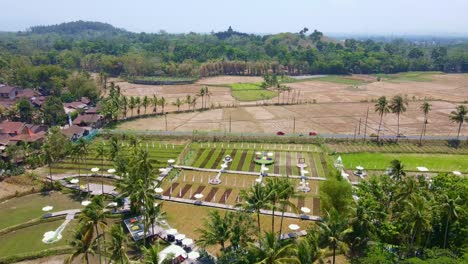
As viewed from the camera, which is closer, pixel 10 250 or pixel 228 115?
pixel 10 250

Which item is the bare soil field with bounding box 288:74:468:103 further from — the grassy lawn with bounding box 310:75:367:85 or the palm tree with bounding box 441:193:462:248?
the palm tree with bounding box 441:193:462:248

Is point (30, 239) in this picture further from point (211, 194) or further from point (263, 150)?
point (263, 150)

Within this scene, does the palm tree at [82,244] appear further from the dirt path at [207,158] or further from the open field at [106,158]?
the dirt path at [207,158]

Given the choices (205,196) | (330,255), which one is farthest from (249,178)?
(330,255)

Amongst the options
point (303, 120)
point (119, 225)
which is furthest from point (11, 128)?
point (303, 120)

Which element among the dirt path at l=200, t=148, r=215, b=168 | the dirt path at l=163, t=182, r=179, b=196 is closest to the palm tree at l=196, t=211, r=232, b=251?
the dirt path at l=163, t=182, r=179, b=196

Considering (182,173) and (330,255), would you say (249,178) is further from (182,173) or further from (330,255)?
(330,255)
